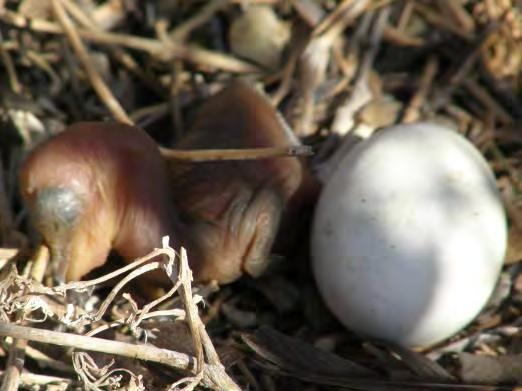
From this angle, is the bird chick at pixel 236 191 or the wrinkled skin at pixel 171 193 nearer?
the wrinkled skin at pixel 171 193

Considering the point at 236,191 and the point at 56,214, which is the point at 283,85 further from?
the point at 56,214

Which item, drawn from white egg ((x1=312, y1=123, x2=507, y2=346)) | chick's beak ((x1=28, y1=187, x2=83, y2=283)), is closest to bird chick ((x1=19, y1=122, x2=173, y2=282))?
chick's beak ((x1=28, y1=187, x2=83, y2=283))

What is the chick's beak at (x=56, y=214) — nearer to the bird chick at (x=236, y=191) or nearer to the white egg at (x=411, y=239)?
the bird chick at (x=236, y=191)

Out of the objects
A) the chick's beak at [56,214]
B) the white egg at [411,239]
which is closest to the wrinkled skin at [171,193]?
the chick's beak at [56,214]

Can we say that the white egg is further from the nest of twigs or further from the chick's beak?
the chick's beak

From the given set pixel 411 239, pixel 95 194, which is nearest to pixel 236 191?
pixel 95 194

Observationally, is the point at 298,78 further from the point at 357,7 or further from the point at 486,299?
the point at 486,299

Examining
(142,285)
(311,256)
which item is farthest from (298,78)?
(142,285)
